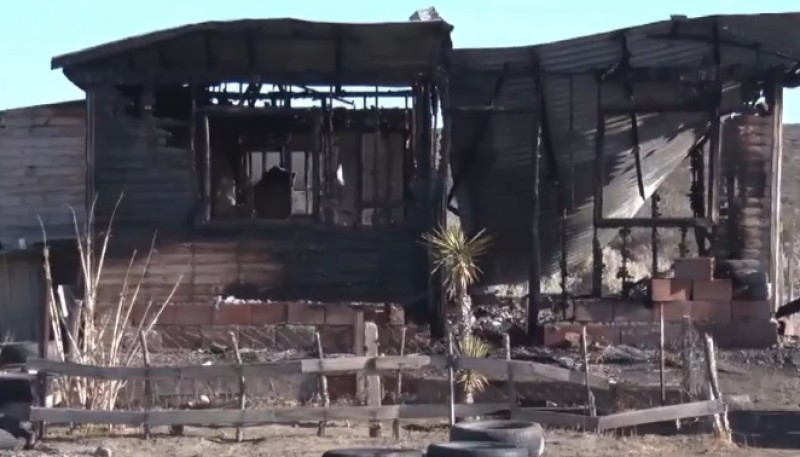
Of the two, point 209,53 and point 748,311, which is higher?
point 209,53

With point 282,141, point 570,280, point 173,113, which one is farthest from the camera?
point 570,280

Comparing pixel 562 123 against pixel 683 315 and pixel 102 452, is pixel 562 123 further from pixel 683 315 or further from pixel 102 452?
pixel 102 452

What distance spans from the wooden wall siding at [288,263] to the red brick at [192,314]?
1.50ft

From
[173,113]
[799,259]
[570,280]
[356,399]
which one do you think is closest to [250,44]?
[173,113]

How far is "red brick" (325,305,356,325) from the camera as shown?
17.0 meters

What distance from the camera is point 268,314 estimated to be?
17000mm

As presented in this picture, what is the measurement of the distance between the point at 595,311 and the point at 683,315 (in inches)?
41.4

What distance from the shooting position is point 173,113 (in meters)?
18.3

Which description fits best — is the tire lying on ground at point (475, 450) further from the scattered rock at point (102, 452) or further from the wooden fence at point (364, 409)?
the scattered rock at point (102, 452)

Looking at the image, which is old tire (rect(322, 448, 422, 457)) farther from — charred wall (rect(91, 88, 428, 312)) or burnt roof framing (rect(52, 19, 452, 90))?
burnt roof framing (rect(52, 19, 452, 90))

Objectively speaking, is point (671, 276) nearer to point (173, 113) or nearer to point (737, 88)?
point (737, 88)

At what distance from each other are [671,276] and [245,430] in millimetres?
6450

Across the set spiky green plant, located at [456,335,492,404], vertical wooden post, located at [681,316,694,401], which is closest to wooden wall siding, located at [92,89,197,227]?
spiky green plant, located at [456,335,492,404]

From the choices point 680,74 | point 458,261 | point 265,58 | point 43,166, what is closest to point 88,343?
point 458,261
